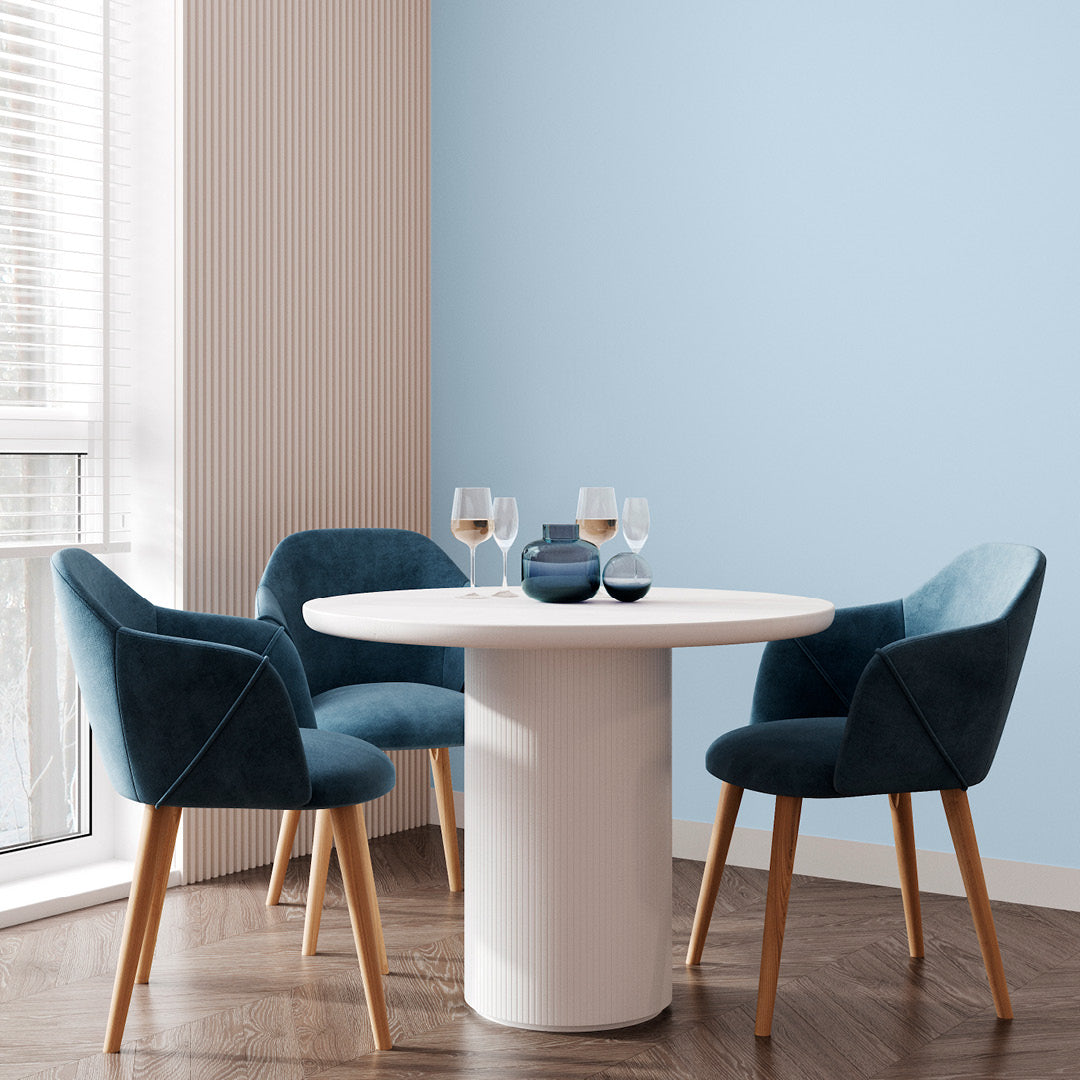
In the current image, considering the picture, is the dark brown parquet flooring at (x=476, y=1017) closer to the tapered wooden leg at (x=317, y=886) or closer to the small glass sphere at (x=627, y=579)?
the tapered wooden leg at (x=317, y=886)

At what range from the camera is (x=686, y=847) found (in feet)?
12.4

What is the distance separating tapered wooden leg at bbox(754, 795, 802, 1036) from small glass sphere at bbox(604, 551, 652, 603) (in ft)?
1.47

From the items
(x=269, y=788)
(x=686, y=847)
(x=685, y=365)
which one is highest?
(x=685, y=365)

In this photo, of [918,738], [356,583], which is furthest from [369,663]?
[918,738]

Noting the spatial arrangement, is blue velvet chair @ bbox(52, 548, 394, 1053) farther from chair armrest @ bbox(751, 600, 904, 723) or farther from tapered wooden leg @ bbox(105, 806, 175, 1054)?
chair armrest @ bbox(751, 600, 904, 723)

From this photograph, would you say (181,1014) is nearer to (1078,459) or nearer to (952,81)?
(1078,459)

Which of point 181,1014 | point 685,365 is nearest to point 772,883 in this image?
point 181,1014

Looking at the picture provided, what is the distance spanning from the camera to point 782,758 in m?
2.48

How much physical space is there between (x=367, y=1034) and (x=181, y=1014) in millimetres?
361

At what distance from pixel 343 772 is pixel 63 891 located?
1201mm

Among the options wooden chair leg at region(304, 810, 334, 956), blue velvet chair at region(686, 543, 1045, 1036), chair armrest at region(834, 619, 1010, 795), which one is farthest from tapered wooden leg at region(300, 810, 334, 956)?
chair armrest at region(834, 619, 1010, 795)

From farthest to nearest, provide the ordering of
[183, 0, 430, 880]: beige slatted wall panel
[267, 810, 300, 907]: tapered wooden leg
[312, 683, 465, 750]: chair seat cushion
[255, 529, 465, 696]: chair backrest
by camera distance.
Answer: [183, 0, 430, 880]: beige slatted wall panel, [255, 529, 465, 696]: chair backrest, [267, 810, 300, 907]: tapered wooden leg, [312, 683, 465, 750]: chair seat cushion

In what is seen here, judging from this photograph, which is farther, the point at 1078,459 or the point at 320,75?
the point at 320,75

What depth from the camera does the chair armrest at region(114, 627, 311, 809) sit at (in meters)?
2.32
